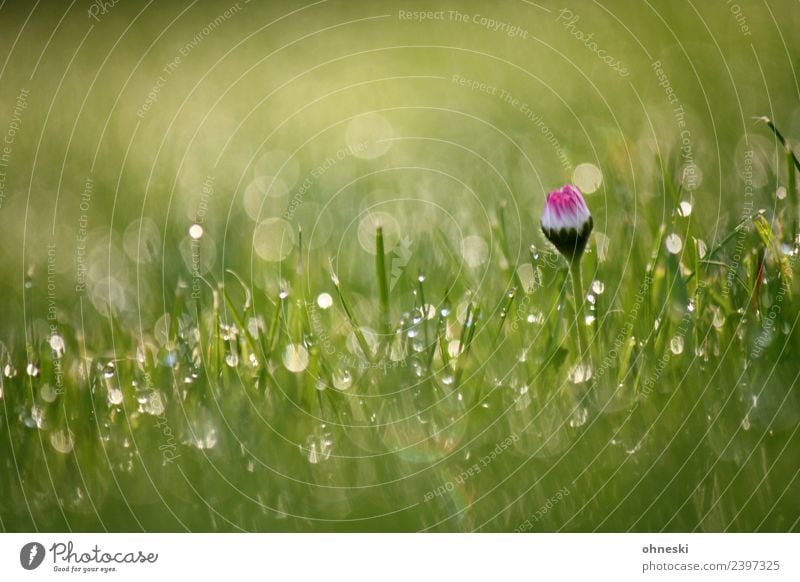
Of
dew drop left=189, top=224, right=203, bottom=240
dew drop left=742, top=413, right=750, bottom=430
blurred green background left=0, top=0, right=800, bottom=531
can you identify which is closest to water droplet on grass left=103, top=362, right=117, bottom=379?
blurred green background left=0, top=0, right=800, bottom=531

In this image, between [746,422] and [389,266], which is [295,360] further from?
[746,422]

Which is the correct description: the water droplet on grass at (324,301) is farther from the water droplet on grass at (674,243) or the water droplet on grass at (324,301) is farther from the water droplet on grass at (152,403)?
the water droplet on grass at (674,243)

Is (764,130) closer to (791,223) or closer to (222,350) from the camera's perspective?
(791,223)

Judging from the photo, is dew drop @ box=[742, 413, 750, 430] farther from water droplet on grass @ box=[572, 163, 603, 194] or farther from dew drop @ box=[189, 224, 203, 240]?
dew drop @ box=[189, 224, 203, 240]

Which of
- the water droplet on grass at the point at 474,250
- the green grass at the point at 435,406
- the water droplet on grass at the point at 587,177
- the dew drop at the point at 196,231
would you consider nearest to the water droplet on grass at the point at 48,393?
the green grass at the point at 435,406

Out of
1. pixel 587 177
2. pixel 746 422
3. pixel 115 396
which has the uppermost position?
pixel 587 177

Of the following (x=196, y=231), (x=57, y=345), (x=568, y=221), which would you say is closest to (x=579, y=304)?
(x=568, y=221)
